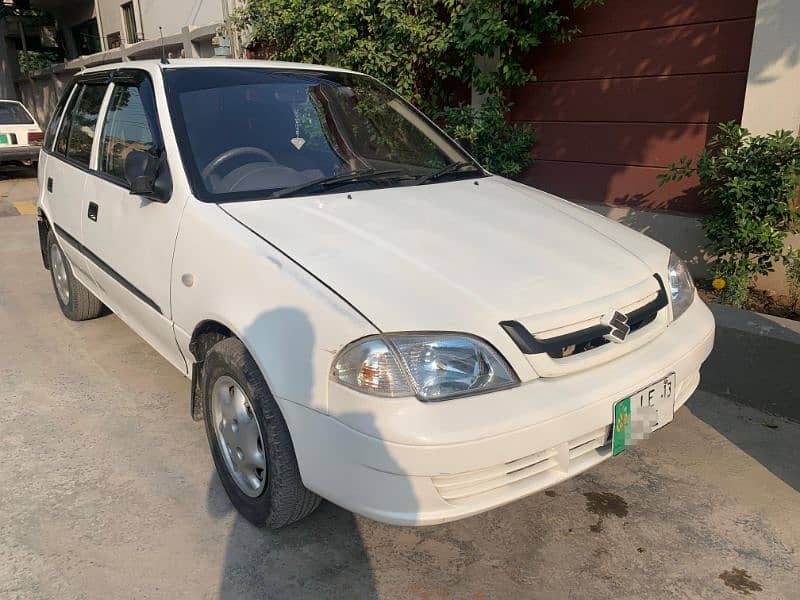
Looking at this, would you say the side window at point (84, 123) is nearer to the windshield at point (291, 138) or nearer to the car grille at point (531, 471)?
the windshield at point (291, 138)

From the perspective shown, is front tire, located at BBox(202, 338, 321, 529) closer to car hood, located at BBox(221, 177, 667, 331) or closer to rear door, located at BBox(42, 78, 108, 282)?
car hood, located at BBox(221, 177, 667, 331)

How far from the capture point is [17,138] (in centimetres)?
1211

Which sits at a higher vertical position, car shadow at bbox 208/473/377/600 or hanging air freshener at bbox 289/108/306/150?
hanging air freshener at bbox 289/108/306/150

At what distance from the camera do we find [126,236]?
3.18 m

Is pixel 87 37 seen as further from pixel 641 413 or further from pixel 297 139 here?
pixel 641 413

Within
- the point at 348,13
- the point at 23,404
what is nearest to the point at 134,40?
the point at 348,13

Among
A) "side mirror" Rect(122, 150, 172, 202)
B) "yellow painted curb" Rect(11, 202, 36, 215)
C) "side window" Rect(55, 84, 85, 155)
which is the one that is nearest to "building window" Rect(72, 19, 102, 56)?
"yellow painted curb" Rect(11, 202, 36, 215)

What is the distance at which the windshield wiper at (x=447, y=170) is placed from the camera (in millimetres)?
3169

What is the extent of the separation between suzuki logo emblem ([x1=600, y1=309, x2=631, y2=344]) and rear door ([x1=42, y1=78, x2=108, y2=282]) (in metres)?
3.03

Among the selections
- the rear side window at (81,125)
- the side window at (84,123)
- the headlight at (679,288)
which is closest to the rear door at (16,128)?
the rear side window at (81,125)

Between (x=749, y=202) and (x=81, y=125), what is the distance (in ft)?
13.8

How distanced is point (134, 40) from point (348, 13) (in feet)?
39.2

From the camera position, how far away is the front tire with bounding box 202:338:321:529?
7.29 ft

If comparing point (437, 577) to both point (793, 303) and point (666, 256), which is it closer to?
point (666, 256)
